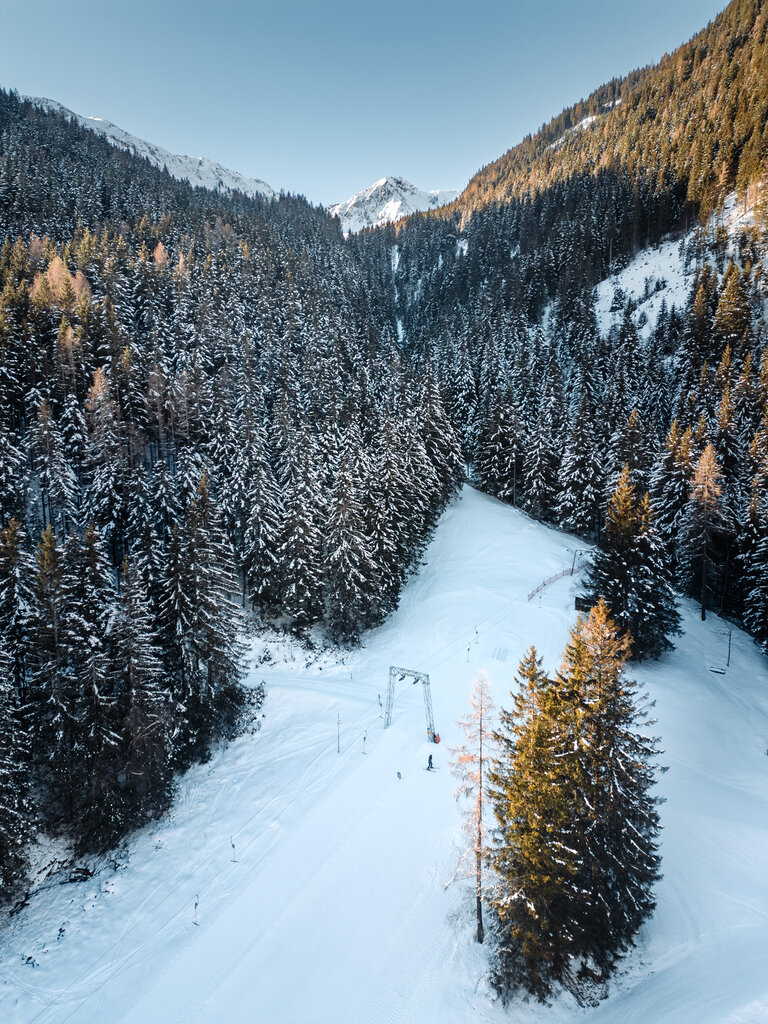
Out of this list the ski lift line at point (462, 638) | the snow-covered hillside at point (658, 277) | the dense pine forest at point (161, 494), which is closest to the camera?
the dense pine forest at point (161, 494)

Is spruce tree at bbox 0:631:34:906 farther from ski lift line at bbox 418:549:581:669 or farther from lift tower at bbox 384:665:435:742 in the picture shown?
ski lift line at bbox 418:549:581:669

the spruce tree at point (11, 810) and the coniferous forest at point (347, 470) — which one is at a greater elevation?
the coniferous forest at point (347, 470)

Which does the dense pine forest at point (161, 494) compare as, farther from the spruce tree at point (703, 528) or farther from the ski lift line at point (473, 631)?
the spruce tree at point (703, 528)

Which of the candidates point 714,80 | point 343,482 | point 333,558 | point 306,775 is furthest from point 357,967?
point 714,80

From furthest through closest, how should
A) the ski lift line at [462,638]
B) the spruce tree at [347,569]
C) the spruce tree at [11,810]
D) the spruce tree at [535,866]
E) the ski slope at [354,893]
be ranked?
the spruce tree at [347,569], the ski lift line at [462,638], the spruce tree at [11,810], the ski slope at [354,893], the spruce tree at [535,866]

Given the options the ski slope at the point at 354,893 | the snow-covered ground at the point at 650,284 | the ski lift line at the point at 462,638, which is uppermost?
the snow-covered ground at the point at 650,284

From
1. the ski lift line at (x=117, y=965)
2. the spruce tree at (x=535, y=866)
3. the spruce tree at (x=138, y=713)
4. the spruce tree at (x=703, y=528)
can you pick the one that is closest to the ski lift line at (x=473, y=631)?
the spruce tree at (x=703, y=528)

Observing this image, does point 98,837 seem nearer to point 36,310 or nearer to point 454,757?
point 454,757

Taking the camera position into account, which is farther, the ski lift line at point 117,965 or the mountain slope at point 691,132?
the mountain slope at point 691,132
